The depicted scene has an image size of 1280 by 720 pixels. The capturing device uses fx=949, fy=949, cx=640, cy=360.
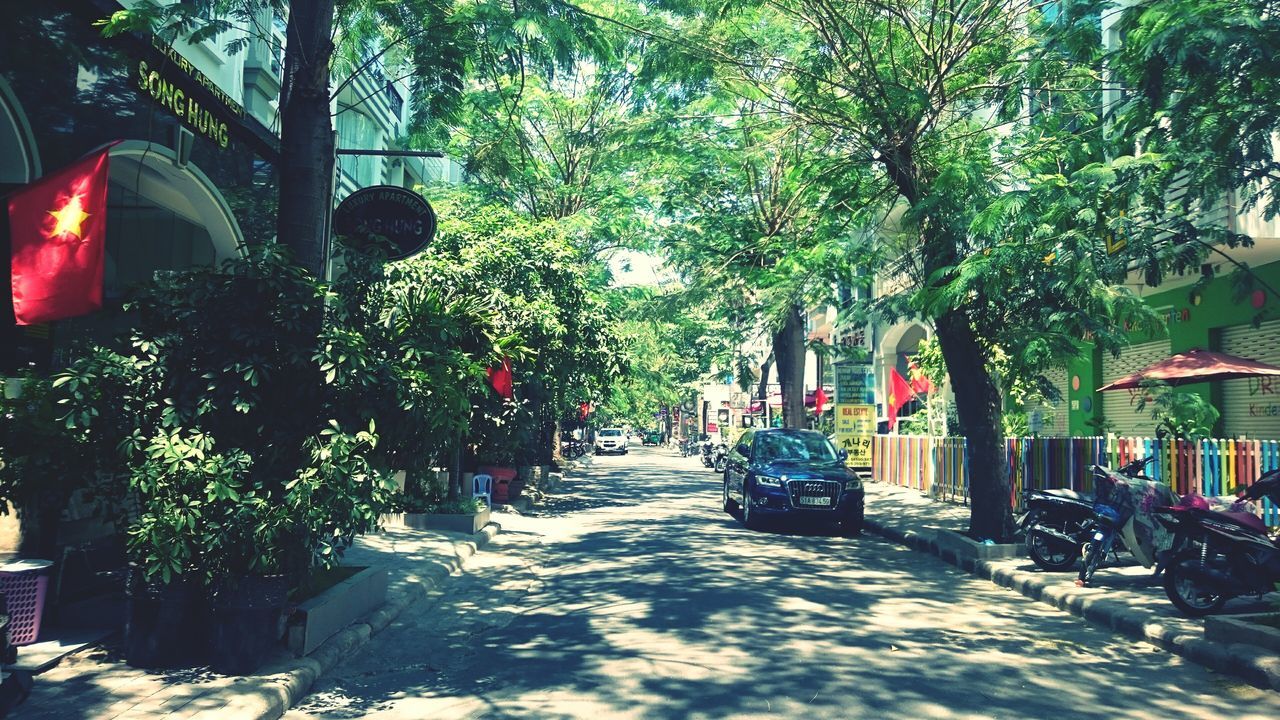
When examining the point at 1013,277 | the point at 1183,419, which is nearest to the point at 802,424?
the point at 1183,419

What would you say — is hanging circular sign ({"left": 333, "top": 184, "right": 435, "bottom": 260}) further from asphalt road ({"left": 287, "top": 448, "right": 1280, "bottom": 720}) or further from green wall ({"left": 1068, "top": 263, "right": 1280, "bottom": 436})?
green wall ({"left": 1068, "top": 263, "right": 1280, "bottom": 436})

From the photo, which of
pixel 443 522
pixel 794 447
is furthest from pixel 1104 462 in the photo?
pixel 443 522

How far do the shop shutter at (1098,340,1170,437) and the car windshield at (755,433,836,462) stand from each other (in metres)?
6.32

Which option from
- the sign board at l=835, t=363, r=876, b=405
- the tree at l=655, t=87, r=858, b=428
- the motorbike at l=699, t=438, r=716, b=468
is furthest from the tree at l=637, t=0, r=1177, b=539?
the motorbike at l=699, t=438, r=716, b=468

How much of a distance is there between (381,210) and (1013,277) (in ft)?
23.3

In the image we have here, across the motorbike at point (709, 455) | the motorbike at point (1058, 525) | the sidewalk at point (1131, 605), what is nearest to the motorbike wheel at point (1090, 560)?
the sidewalk at point (1131, 605)

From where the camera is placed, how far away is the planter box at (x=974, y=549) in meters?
12.2

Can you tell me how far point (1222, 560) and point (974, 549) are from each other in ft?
13.5

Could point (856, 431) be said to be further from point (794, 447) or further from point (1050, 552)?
point (1050, 552)

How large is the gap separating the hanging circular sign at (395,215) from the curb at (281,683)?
3756 mm

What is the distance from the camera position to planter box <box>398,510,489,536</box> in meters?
15.1

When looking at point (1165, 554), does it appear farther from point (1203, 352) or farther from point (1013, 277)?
point (1203, 352)

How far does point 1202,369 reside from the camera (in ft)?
43.4

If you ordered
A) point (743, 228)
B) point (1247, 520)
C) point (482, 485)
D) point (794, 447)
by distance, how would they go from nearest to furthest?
point (1247, 520) < point (794, 447) < point (482, 485) < point (743, 228)
